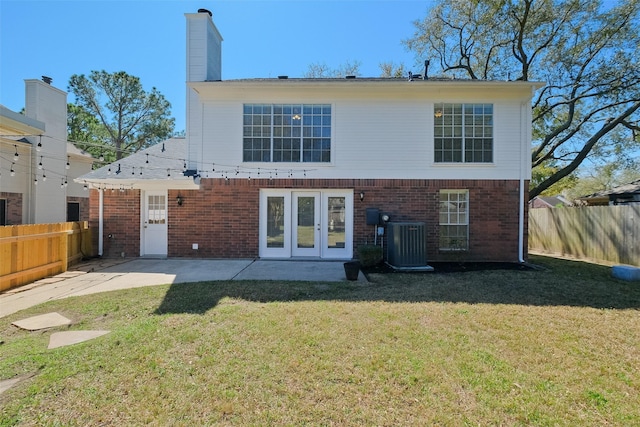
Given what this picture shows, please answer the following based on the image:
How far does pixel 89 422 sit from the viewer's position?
234cm

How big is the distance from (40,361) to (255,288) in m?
3.43

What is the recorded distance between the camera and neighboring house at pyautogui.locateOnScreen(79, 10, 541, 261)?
9680 millimetres

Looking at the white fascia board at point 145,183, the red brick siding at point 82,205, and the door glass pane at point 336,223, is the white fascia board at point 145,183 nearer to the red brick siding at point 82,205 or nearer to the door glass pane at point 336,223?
the door glass pane at point 336,223

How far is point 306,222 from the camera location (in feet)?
32.3

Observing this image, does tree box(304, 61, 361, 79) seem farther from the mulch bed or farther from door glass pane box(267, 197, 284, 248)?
the mulch bed

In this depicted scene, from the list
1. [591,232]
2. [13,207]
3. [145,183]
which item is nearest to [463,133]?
[591,232]

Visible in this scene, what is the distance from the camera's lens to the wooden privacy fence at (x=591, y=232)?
9.41 metres

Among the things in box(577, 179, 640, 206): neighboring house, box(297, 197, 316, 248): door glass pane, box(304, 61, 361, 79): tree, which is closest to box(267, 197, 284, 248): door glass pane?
box(297, 197, 316, 248): door glass pane

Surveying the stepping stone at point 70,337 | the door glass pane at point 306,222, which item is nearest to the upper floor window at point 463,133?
the door glass pane at point 306,222

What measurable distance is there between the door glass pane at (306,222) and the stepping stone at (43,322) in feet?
20.1

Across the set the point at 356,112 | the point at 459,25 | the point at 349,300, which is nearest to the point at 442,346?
the point at 349,300

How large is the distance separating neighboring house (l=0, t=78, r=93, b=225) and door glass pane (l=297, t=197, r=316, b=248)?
9154 millimetres

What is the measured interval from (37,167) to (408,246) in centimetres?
1548

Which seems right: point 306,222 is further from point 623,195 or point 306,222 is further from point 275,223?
point 623,195
